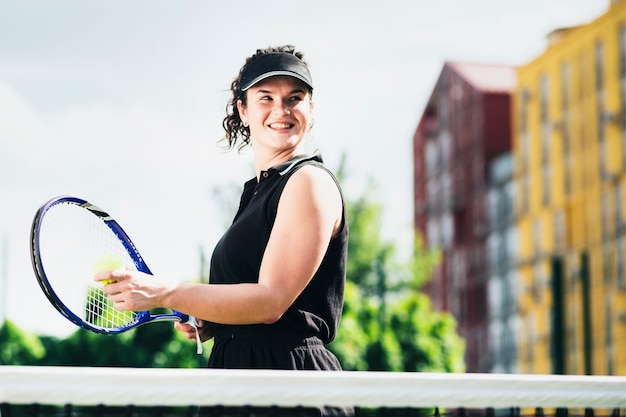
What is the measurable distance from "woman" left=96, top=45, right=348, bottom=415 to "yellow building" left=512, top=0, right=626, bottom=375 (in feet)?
158

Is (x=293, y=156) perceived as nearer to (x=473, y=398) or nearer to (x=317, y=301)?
(x=317, y=301)

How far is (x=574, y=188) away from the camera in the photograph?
60250 mm

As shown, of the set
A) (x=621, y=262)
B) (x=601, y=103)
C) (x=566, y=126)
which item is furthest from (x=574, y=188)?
(x=621, y=262)

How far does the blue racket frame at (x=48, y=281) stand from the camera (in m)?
4.20

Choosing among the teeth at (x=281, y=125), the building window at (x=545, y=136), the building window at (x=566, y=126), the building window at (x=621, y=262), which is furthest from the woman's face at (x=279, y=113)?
the building window at (x=545, y=136)

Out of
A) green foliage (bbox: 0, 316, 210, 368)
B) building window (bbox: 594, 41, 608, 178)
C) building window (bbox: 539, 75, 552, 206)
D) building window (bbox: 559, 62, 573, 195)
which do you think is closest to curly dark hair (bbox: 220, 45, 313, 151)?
green foliage (bbox: 0, 316, 210, 368)

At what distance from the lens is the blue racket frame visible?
4.20 m

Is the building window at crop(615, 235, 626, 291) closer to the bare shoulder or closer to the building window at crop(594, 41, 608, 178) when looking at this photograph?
the building window at crop(594, 41, 608, 178)

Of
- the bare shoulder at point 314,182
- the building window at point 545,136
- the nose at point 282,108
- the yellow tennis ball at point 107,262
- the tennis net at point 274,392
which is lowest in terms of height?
the tennis net at point 274,392

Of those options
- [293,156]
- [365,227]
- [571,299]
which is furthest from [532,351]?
[293,156]

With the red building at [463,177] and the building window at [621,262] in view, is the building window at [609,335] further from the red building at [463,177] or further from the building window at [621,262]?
the red building at [463,177]

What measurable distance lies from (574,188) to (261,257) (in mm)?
57466

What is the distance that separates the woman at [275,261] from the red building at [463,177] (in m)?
67.4

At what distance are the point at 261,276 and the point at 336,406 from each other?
427 mm
